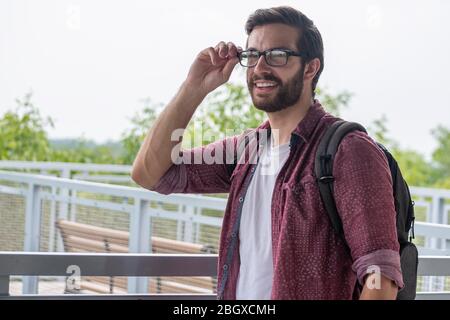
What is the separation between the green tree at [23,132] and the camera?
246 inches

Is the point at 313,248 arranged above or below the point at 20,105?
below

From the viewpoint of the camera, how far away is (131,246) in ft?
11.6

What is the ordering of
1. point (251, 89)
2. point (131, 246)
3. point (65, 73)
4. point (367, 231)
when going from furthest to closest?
point (65, 73), point (131, 246), point (251, 89), point (367, 231)

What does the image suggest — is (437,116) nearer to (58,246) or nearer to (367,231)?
(58,246)

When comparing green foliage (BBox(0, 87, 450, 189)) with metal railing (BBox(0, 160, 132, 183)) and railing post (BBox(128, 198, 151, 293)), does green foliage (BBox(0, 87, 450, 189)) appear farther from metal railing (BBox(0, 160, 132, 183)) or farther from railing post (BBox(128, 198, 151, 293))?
railing post (BBox(128, 198, 151, 293))

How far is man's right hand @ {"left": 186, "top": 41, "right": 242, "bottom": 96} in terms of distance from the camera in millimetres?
1690

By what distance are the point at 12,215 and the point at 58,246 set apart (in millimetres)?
306

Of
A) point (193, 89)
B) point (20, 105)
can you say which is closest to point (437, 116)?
point (20, 105)

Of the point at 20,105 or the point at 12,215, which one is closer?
the point at 12,215

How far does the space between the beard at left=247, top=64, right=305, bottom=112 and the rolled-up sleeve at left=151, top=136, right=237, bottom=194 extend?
0.21 metres

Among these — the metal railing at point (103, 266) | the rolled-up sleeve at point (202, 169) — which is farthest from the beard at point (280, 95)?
the metal railing at point (103, 266)

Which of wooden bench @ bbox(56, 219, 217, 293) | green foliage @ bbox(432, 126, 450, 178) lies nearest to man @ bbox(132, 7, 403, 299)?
wooden bench @ bbox(56, 219, 217, 293)

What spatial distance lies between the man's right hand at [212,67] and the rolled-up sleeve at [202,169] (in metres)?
0.13

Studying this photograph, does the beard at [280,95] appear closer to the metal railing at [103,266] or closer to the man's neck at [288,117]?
the man's neck at [288,117]
